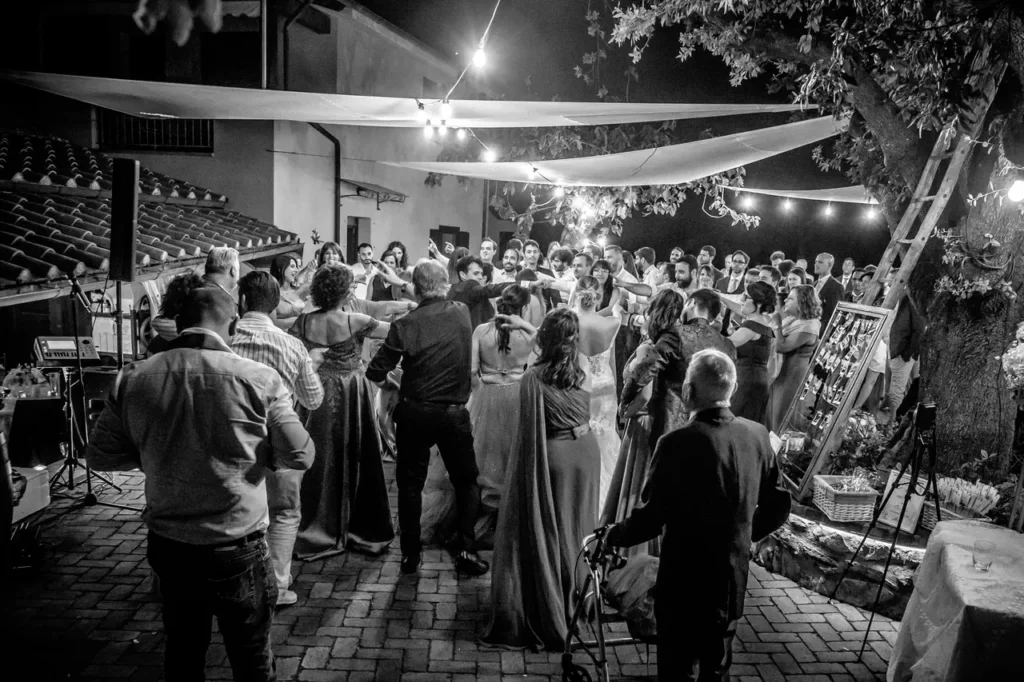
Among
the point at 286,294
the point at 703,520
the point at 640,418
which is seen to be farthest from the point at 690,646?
the point at 286,294

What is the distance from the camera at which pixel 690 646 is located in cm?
269

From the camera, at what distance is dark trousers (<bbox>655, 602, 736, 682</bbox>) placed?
2666 mm

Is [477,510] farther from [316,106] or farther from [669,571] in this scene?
[316,106]

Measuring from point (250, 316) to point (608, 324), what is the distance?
2.88 m

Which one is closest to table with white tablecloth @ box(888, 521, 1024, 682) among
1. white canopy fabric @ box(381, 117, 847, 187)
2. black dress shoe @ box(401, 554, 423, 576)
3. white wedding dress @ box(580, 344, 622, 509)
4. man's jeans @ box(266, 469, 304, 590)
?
white wedding dress @ box(580, 344, 622, 509)

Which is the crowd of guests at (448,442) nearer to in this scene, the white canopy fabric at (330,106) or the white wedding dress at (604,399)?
the white wedding dress at (604,399)

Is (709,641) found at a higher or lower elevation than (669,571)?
lower

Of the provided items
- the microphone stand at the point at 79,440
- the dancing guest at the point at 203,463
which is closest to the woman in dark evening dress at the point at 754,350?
the dancing guest at the point at 203,463

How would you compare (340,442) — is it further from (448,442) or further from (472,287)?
(472,287)

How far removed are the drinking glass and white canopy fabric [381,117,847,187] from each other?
13.7 feet

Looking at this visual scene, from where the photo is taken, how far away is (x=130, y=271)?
199 inches

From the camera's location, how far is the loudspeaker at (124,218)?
4953mm

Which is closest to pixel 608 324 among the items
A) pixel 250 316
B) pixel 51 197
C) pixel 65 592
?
pixel 250 316

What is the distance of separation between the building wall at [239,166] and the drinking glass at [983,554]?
35.3 feet
